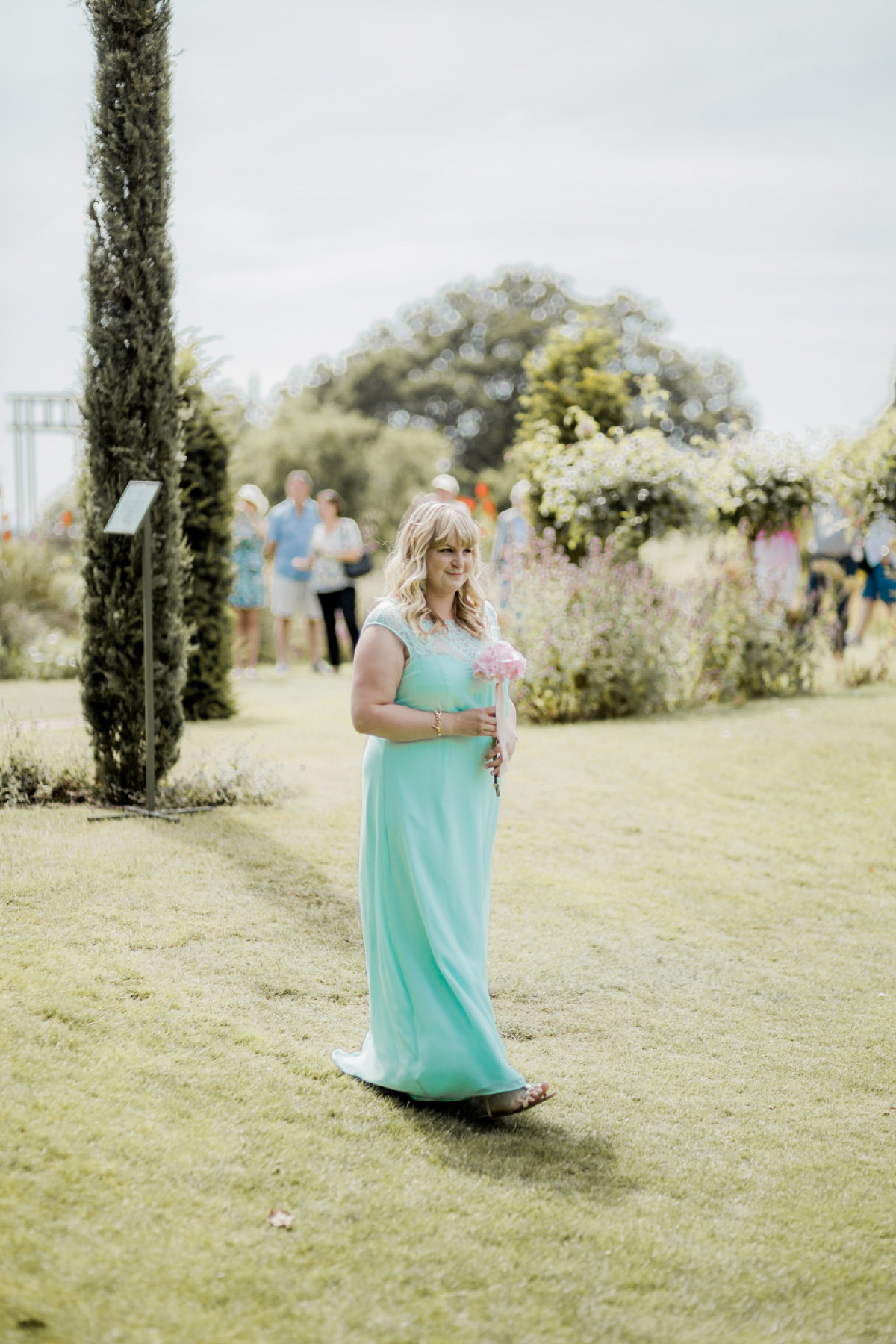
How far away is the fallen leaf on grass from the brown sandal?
839 millimetres

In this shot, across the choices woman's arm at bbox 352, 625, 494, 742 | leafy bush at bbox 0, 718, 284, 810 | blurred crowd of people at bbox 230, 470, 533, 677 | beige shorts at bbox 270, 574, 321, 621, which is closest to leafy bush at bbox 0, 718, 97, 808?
leafy bush at bbox 0, 718, 284, 810

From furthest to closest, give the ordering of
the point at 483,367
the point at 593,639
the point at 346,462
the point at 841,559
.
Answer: the point at 483,367 → the point at 346,462 → the point at 841,559 → the point at 593,639

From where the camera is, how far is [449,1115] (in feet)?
12.8

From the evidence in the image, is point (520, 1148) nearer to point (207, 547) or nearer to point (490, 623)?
point (490, 623)

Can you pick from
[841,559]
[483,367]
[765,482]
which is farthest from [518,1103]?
[483,367]

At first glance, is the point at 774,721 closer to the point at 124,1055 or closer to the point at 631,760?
the point at 631,760

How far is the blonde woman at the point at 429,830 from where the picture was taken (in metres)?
3.80

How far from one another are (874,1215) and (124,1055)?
93.6 inches

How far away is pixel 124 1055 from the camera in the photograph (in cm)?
396

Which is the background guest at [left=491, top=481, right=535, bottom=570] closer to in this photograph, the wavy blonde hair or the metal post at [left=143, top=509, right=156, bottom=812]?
the metal post at [left=143, top=509, right=156, bottom=812]

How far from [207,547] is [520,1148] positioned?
8347 mm

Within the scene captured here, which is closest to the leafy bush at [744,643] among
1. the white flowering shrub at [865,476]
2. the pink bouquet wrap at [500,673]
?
the white flowering shrub at [865,476]

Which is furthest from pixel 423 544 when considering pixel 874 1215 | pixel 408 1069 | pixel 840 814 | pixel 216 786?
pixel 840 814

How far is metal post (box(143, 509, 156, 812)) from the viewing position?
6.88 meters
